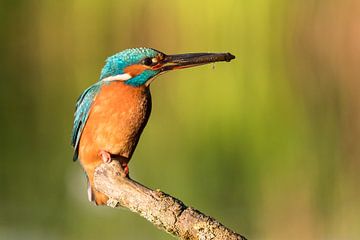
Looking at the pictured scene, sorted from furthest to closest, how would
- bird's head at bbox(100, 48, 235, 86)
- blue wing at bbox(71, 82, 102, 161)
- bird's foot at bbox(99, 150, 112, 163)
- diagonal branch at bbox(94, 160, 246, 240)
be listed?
blue wing at bbox(71, 82, 102, 161)
bird's head at bbox(100, 48, 235, 86)
bird's foot at bbox(99, 150, 112, 163)
diagonal branch at bbox(94, 160, 246, 240)

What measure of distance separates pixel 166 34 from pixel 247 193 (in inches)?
70.9

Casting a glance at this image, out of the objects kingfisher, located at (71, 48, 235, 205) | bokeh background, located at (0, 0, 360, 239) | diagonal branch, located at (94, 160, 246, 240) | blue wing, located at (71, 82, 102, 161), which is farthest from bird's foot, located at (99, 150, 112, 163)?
bokeh background, located at (0, 0, 360, 239)

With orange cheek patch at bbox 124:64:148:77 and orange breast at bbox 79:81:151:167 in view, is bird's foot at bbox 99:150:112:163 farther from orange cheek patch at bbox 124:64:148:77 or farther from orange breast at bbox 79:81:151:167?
orange cheek patch at bbox 124:64:148:77

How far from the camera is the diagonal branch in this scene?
97.0 inches

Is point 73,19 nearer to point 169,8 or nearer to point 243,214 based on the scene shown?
point 169,8

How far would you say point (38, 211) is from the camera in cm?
693

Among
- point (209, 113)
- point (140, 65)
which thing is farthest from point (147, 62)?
point (209, 113)

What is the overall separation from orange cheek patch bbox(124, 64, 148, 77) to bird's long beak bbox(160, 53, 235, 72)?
64 mm

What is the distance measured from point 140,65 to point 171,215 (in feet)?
2.81

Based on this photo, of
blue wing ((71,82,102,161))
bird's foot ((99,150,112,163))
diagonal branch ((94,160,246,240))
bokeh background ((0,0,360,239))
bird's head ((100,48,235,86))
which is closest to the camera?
diagonal branch ((94,160,246,240))

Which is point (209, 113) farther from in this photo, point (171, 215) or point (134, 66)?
point (171, 215)

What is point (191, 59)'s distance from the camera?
3.09 m

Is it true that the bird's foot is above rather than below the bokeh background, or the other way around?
above

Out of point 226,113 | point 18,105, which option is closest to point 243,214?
point 226,113
